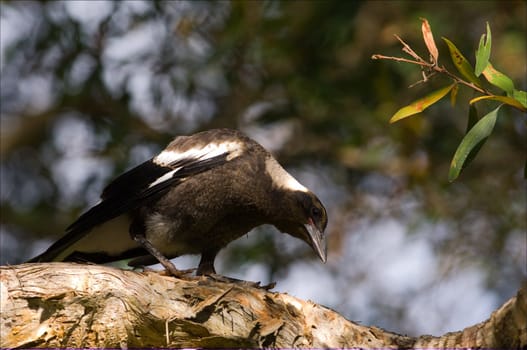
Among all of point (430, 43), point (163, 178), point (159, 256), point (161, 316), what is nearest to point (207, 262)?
point (159, 256)

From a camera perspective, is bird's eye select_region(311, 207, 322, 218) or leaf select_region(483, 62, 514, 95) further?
bird's eye select_region(311, 207, 322, 218)

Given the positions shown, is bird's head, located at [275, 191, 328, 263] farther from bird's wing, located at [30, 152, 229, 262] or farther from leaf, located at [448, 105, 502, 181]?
leaf, located at [448, 105, 502, 181]

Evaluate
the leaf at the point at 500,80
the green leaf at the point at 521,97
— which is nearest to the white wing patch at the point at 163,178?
the leaf at the point at 500,80

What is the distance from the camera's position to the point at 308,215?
6.07 m

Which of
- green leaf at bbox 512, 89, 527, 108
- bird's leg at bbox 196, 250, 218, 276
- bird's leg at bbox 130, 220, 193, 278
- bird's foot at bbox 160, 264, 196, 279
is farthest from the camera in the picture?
bird's leg at bbox 196, 250, 218, 276

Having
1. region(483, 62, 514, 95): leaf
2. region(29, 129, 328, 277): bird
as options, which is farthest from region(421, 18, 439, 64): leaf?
region(29, 129, 328, 277): bird

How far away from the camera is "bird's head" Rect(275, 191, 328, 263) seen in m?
6.03

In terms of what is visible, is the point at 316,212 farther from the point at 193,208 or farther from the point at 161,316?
the point at 161,316

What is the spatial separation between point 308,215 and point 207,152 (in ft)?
2.60

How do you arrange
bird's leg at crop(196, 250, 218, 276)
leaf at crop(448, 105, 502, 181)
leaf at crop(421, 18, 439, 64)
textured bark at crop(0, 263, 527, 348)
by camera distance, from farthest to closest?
bird's leg at crop(196, 250, 218, 276), textured bark at crop(0, 263, 527, 348), leaf at crop(421, 18, 439, 64), leaf at crop(448, 105, 502, 181)

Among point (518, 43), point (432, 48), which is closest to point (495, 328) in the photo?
point (432, 48)

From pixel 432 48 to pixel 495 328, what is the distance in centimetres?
126

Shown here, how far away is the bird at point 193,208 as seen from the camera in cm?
578

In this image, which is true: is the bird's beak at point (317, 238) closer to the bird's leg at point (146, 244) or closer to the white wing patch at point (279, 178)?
the white wing patch at point (279, 178)
